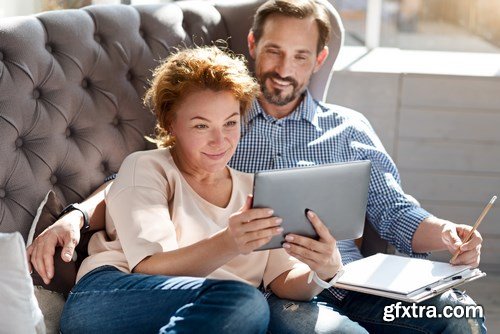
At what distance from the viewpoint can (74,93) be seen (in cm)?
222

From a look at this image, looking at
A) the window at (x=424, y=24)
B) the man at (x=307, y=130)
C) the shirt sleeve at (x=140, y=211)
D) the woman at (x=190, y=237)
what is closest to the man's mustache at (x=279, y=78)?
the man at (x=307, y=130)

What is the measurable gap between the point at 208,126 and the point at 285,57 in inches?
21.5

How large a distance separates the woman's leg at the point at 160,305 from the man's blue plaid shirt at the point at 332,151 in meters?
0.65

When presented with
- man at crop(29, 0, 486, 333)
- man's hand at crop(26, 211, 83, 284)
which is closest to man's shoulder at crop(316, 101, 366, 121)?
man at crop(29, 0, 486, 333)

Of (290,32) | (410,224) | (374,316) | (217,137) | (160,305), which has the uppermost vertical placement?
(290,32)

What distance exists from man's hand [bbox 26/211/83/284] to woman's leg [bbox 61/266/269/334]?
7 cm

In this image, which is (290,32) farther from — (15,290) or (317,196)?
(15,290)

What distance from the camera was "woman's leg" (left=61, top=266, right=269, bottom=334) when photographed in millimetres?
1620

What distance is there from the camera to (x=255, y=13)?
2.68 m

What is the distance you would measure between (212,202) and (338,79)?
5.76 ft

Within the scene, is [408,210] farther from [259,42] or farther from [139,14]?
[139,14]

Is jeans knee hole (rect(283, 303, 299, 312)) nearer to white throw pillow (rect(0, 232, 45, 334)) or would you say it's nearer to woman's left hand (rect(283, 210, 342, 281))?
woman's left hand (rect(283, 210, 342, 281))

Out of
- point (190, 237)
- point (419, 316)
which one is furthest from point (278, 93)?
point (419, 316)

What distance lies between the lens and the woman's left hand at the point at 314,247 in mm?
1771
